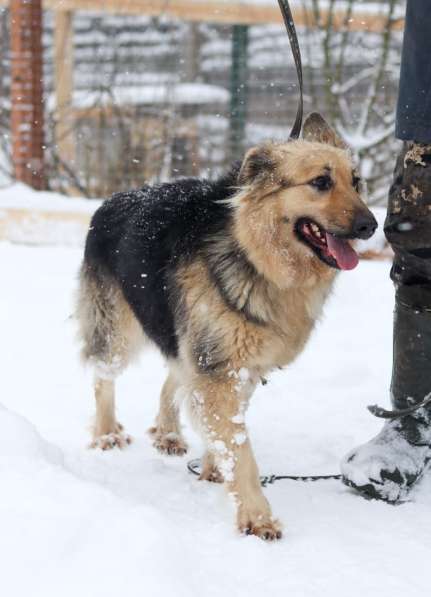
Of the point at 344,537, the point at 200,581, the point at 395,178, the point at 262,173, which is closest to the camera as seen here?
the point at 200,581

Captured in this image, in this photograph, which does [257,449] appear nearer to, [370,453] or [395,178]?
[370,453]

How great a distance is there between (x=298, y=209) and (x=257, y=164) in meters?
0.23

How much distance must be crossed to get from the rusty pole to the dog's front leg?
4.72m

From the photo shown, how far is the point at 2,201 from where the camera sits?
6504 mm

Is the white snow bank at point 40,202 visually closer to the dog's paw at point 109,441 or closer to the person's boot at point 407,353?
the dog's paw at point 109,441

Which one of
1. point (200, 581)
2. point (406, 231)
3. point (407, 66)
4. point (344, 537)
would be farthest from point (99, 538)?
point (407, 66)

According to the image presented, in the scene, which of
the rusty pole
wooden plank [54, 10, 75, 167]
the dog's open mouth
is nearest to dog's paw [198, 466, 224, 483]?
the dog's open mouth

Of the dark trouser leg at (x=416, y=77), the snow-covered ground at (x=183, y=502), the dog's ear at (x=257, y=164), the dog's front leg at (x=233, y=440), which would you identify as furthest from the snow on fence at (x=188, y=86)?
the dog's front leg at (x=233, y=440)

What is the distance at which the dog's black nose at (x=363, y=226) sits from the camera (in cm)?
249

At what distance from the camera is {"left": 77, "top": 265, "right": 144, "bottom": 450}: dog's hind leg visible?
3.39 m

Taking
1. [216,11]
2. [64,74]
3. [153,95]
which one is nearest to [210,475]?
[153,95]

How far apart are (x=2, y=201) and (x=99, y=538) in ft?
16.0

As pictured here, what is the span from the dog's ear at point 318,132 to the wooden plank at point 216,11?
13.6 ft

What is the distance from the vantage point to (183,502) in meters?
2.68
